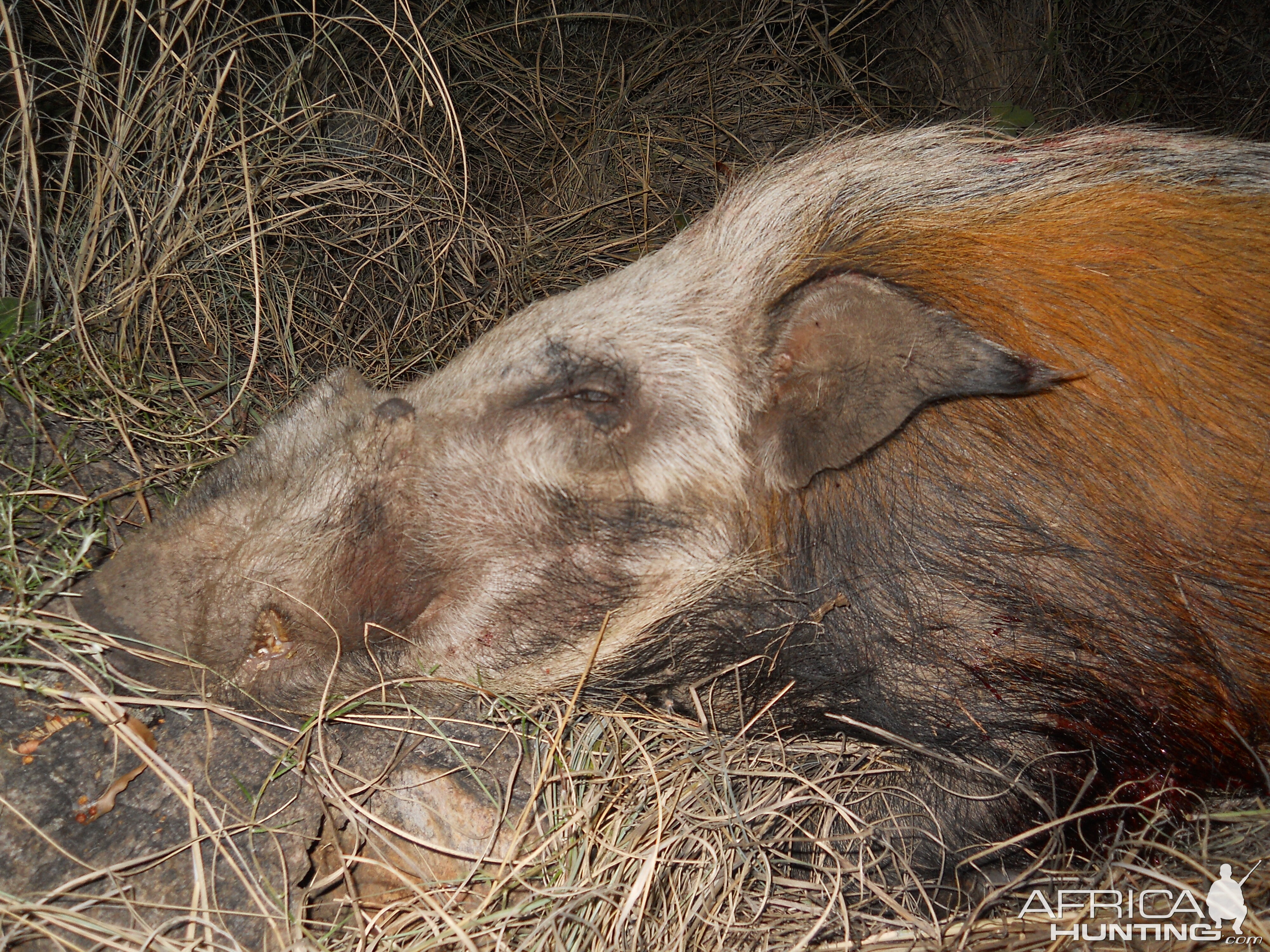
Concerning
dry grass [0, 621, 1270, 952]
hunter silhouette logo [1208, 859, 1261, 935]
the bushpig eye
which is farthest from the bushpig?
hunter silhouette logo [1208, 859, 1261, 935]

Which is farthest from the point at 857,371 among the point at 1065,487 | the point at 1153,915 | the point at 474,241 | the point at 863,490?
the point at 474,241

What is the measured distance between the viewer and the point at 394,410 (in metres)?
1.95

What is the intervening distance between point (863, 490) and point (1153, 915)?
1.13 meters

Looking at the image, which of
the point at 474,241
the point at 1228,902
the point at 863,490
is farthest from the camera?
the point at 474,241

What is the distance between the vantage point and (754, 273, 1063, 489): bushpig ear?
1.62 metres

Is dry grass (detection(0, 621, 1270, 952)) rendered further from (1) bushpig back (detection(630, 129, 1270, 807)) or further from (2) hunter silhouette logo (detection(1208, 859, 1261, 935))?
(1) bushpig back (detection(630, 129, 1270, 807))

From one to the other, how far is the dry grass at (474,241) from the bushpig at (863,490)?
0.77 feet

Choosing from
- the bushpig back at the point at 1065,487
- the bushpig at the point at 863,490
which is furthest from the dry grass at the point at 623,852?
the bushpig back at the point at 1065,487

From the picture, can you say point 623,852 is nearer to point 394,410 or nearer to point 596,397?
point 596,397

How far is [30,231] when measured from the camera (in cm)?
226

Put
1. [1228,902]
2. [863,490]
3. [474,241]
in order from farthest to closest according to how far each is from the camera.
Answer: [474,241] < [863,490] < [1228,902]

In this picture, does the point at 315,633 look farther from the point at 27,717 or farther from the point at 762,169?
the point at 762,169

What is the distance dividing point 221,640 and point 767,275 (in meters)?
1.50

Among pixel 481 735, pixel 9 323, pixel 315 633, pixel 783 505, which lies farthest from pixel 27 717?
pixel 783 505
